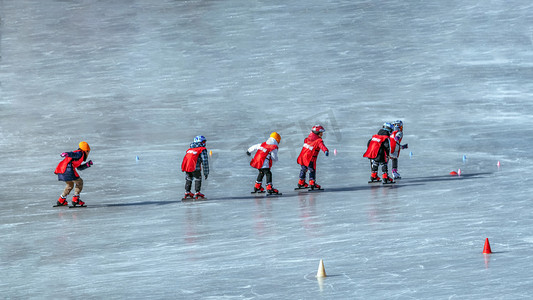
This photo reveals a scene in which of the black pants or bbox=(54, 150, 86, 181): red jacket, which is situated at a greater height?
bbox=(54, 150, 86, 181): red jacket

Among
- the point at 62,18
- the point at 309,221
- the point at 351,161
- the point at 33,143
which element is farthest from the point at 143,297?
the point at 62,18

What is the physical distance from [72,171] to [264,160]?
4088 mm

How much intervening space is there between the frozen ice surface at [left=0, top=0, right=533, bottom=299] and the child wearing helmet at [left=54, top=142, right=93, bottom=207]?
49cm

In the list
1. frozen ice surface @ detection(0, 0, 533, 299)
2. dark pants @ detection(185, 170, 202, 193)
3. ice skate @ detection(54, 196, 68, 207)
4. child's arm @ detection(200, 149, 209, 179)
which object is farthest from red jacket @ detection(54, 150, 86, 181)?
child's arm @ detection(200, 149, 209, 179)

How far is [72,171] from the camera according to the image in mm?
20188

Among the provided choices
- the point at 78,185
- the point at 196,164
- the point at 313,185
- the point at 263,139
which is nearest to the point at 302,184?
the point at 313,185

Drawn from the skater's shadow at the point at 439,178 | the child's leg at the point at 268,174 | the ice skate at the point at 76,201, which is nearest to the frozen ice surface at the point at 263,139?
the skater's shadow at the point at 439,178

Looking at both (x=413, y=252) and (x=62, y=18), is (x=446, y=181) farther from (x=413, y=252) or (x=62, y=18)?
(x=62, y=18)

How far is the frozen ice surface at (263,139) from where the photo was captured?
497 inches

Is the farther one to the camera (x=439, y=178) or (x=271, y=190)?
(x=439, y=178)

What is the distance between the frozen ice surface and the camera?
1262 centimetres

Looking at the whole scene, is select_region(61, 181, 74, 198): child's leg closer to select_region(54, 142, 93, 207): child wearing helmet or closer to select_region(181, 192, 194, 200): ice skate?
select_region(54, 142, 93, 207): child wearing helmet

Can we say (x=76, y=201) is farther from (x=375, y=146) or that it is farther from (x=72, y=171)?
(x=375, y=146)

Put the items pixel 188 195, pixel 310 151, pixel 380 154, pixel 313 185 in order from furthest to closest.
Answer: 1. pixel 380 154
2. pixel 310 151
3. pixel 313 185
4. pixel 188 195
